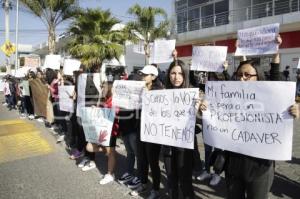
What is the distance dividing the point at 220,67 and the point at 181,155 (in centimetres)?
203

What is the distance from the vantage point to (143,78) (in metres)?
5.21

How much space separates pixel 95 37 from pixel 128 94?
1797 cm

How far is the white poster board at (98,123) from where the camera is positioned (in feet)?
19.1

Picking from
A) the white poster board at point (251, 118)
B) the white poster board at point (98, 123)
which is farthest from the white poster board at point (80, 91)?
the white poster board at point (251, 118)

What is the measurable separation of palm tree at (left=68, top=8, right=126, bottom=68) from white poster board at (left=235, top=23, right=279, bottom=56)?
56.5 ft

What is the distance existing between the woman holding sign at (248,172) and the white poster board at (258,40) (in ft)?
4.37

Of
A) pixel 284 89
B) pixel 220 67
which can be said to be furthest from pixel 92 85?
pixel 284 89

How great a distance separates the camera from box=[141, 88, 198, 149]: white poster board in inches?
164

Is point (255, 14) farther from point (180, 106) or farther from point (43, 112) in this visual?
point (180, 106)

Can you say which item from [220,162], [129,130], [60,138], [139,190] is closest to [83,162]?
[129,130]

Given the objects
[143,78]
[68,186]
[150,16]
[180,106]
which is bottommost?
[68,186]

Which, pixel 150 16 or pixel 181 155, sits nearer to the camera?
pixel 181 155

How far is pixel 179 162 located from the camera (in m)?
4.25

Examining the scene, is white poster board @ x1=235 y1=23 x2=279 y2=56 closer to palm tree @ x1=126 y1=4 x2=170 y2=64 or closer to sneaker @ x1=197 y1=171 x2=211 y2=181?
sneaker @ x1=197 y1=171 x2=211 y2=181
